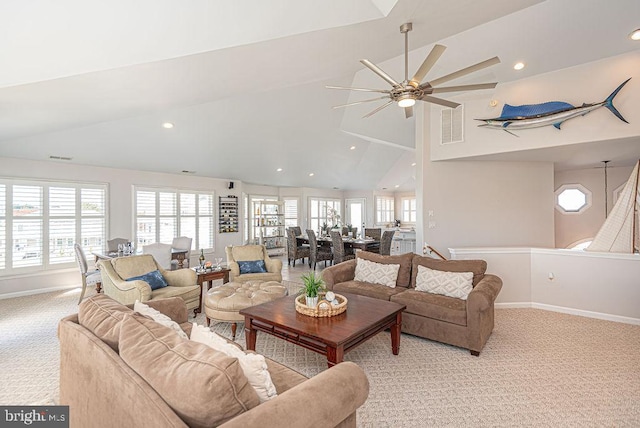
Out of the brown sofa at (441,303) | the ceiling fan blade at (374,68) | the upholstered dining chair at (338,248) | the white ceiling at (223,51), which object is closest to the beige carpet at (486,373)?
the brown sofa at (441,303)

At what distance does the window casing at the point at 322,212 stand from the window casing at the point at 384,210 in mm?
1516

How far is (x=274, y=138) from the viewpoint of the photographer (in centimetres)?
701

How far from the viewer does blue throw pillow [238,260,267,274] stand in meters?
5.09

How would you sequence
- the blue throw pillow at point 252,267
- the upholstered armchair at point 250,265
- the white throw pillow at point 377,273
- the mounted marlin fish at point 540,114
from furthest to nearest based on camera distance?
the blue throw pillow at point 252,267, the upholstered armchair at point 250,265, the white throw pillow at point 377,273, the mounted marlin fish at point 540,114

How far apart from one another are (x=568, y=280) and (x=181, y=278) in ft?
18.4

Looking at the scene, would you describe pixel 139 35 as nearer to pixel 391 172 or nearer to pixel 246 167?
pixel 246 167

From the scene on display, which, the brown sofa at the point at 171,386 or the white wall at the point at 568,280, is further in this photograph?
the white wall at the point at 568,280

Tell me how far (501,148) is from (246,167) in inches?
230

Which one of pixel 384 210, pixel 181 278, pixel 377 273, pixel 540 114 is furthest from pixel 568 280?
pixel 384 210

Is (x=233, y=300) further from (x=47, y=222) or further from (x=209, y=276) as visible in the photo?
(x=47, y=222)

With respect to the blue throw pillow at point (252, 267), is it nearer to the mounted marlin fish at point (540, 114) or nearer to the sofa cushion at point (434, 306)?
the sofa cushion at point (434, 306)

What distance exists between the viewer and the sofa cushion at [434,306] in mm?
3377

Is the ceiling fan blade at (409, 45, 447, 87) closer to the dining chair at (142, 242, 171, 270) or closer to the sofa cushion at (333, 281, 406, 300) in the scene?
the sofa cushion at (333, 281, 406, 300)

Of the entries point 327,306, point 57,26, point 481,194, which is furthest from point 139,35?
point 481,194
